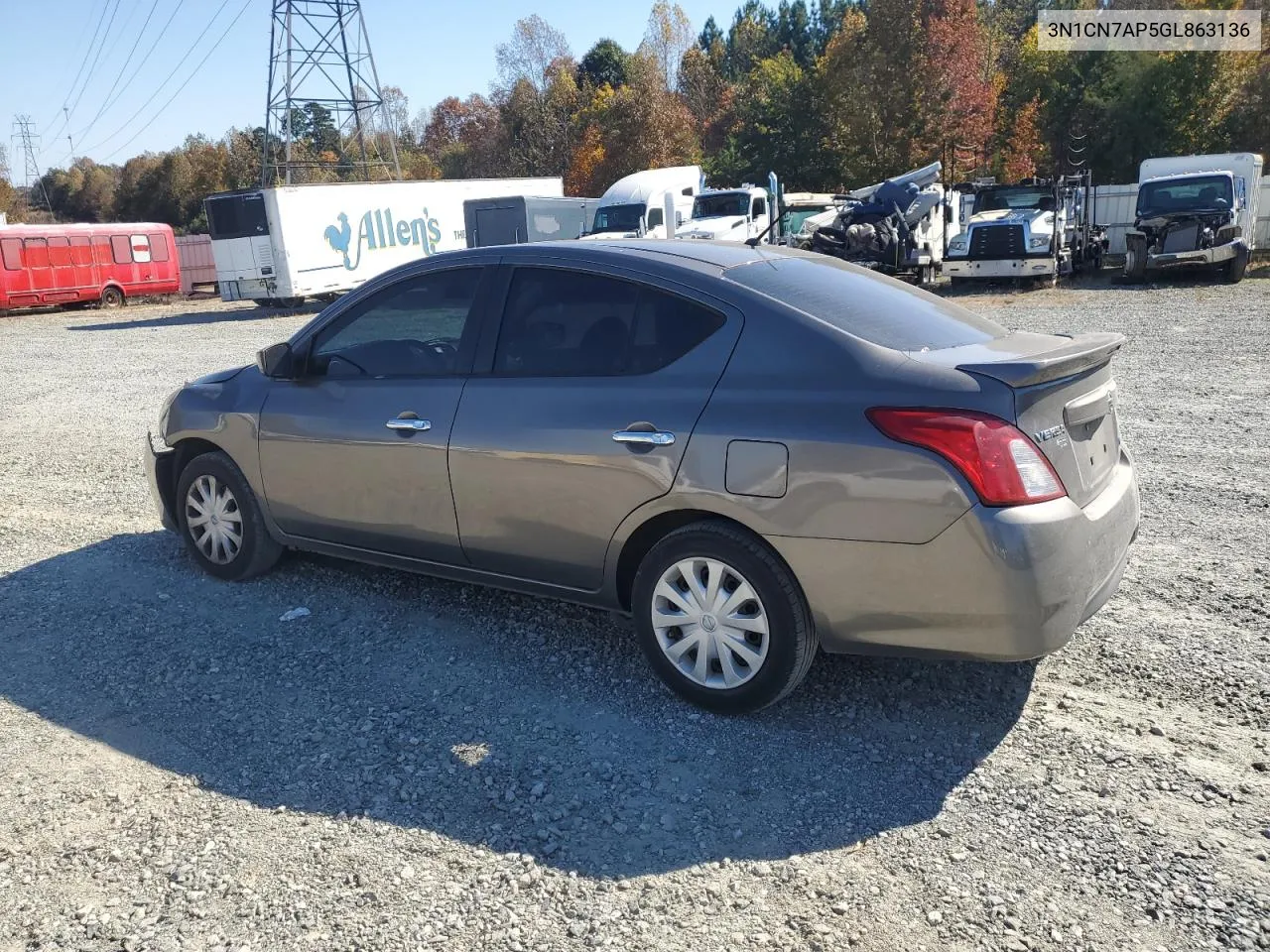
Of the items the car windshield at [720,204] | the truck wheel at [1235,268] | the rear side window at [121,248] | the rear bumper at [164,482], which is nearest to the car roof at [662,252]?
the rear bumper at [164,482]

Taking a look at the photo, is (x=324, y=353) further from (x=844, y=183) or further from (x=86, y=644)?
(x=844, y=183)

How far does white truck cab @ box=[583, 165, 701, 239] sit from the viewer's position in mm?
23391

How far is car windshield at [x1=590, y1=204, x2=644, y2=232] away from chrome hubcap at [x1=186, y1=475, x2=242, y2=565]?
18.9 m

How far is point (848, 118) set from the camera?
126 feet

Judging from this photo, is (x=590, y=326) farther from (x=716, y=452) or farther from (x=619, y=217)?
(x=619, y=217)

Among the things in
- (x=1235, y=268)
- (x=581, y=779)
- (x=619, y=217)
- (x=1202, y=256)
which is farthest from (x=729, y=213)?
(x=581, y=779)

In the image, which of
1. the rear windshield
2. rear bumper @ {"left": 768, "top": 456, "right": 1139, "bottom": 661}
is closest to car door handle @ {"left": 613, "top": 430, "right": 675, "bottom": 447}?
rear bumper @ {"left": 768, "top": 456, "right": 1139, "bottom": 661}

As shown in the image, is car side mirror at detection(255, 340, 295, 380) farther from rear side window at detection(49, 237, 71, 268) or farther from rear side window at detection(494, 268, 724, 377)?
rear side window at detection(49, 237, 71, 268)

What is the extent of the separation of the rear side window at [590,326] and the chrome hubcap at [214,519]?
1991 mm

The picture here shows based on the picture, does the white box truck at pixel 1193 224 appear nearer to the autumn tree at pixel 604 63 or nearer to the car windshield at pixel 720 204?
the car windshield at pixel 720 204

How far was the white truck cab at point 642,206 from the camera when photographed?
921 inches

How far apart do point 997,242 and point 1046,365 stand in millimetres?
19007

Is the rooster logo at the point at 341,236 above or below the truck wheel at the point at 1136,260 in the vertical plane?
above

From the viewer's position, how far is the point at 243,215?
25141mm
